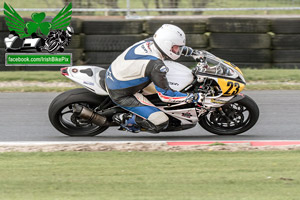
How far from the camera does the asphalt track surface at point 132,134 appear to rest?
7.62 meters

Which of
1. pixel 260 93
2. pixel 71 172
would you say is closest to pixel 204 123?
pixel 71 172

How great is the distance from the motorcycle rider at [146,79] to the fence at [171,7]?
7285 millimetres

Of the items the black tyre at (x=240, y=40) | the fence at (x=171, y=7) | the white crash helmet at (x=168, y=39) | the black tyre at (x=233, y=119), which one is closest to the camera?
the white crash helmet at (x=168, y=39)

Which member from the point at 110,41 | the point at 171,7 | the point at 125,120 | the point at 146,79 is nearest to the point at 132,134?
the point at 125,120

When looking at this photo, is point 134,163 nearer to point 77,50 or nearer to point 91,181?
point 91,181

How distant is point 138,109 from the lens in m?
7.09

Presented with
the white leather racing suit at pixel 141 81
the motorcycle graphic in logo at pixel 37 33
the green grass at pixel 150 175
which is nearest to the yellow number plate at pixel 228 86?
the white leather racing suit at pixel 141 81

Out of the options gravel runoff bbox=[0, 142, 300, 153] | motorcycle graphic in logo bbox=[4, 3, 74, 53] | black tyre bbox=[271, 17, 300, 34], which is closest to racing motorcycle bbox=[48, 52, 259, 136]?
gravel runoff bbox=[0, 142, 300, 153]

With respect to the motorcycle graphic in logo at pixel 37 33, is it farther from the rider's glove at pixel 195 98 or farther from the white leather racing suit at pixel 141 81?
the rider's glove at pixel 195 98

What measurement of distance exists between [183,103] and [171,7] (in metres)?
7.65

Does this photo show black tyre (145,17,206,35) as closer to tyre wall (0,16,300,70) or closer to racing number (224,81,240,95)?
tyre wall (0,16,300,70)

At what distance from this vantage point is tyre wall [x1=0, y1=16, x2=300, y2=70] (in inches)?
505

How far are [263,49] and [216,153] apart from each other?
6.90 metres

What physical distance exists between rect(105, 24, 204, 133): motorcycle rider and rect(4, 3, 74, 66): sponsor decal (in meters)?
6.07
